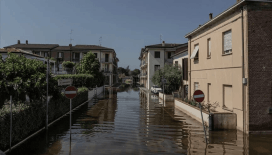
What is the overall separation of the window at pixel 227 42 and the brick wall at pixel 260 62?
1825mm

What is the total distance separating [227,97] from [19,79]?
1026 cm

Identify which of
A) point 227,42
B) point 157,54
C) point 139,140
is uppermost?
point 157,54

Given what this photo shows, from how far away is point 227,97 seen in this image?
11.6 meters

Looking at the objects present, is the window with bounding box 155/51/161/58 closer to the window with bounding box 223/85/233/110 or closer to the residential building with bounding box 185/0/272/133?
the residential building with bounding box 185/0/272/133

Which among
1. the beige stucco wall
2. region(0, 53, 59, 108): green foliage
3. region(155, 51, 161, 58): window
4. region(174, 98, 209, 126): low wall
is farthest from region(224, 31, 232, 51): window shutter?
region(155, 51, 161, 58): window

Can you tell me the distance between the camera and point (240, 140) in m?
8.52

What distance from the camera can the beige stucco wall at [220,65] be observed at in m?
10.3

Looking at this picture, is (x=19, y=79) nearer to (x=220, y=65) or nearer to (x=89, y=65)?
(x=220, y=65)

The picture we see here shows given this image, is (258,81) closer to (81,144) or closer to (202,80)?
(202,80)

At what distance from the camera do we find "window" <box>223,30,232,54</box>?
451 inches

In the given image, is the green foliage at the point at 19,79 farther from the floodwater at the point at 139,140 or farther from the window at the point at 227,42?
the window at the point at 227,42

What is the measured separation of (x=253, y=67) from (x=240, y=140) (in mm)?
3434

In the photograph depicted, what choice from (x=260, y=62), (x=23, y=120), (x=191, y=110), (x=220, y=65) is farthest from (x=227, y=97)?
(x=23, y=120)

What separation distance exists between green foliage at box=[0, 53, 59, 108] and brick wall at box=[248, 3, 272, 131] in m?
9.24
